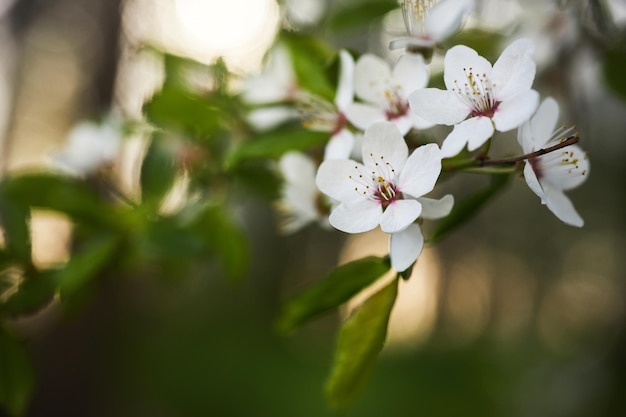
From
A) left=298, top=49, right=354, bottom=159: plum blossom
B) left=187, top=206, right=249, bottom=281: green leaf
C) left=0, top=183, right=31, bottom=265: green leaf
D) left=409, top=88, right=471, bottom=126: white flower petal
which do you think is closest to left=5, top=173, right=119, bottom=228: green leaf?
left=0, top=183, right=31, bottom=265: green leaf

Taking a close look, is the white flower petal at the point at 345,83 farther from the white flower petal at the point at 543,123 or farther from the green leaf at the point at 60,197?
the green leaf at the point at 60,197

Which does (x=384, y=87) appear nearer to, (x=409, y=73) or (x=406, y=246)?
(x=409, y=73)

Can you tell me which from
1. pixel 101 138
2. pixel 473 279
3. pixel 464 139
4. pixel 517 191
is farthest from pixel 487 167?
pixel 473 279

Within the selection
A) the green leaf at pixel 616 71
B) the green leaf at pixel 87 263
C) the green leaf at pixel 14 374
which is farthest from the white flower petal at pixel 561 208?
the green leaf at pixel 14 374

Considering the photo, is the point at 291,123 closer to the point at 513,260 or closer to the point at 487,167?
the point at 487,167

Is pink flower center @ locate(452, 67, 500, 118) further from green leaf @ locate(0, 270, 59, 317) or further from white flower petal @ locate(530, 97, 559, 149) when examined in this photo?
green leaf @ locate(0, 270, 59, 317)

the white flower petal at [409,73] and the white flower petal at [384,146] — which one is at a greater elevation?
the white flower petal at [409,73]
